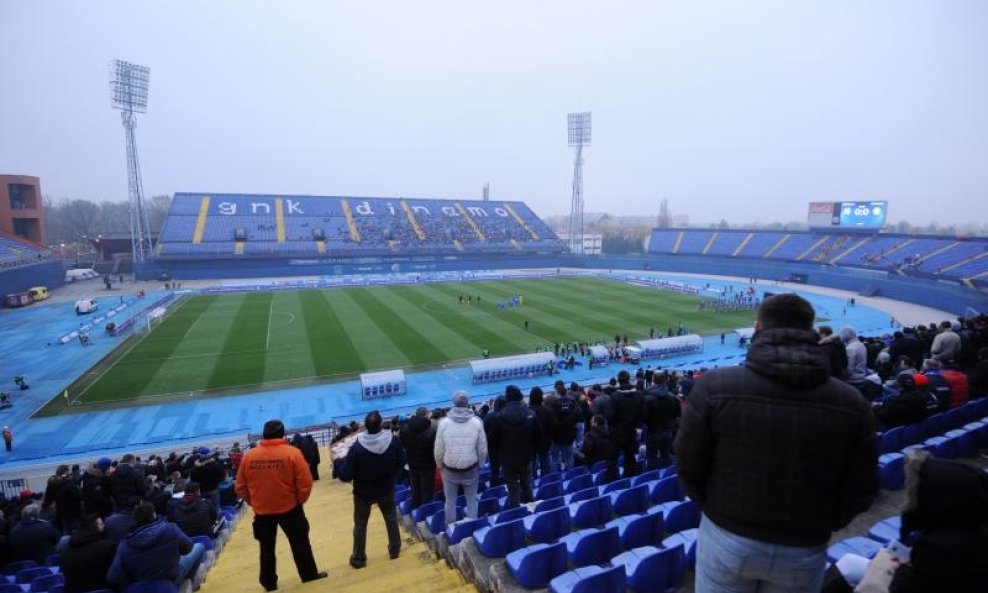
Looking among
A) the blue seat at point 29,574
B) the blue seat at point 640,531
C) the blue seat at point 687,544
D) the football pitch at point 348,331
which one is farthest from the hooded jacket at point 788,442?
the football pitch at point 348,331

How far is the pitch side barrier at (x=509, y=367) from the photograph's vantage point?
25.6 metres

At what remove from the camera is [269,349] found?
30.8m

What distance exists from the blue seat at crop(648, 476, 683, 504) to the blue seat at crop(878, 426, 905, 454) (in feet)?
9.11

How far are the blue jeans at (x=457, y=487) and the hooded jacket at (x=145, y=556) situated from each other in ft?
9.41

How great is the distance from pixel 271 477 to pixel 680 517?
4298mm

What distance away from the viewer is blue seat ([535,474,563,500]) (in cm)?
769

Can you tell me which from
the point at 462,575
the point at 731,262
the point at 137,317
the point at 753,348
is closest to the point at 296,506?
the point at 462,575

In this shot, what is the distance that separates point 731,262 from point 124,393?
66980 millimetres

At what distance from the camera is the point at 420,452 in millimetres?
7109

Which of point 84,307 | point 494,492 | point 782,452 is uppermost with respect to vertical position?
point 782,452

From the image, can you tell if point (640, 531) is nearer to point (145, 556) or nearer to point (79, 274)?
point (145, 556)

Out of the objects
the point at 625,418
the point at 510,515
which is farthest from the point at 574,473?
the point at 510,515

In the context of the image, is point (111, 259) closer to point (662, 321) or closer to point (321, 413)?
point (321, 413)

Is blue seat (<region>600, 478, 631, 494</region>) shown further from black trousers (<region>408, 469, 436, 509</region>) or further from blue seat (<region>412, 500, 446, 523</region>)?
black trousers (<region>408, 469, 436, 509</region>)
